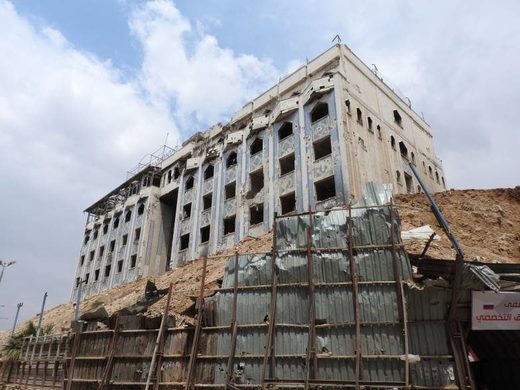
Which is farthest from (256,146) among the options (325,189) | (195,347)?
(195,347)

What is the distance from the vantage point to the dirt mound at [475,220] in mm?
13328

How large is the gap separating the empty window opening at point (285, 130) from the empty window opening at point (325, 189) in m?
4.37

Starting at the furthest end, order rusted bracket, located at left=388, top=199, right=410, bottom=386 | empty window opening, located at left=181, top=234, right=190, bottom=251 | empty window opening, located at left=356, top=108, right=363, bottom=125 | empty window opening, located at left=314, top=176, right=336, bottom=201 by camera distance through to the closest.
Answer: empty window opening, located at left=181, top=234, right=190, bottom=251, empty window opening, located at left=356, top=108, right=363, bottom=125, empty window opening, located at left=314, top=176, right=336, bottom=201, rusted bracket, located at left=388, top=199, right=410, bottom=386

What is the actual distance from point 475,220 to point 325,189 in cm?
763

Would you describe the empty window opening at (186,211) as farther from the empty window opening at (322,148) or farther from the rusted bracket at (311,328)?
the rusted bracket at (311,328)

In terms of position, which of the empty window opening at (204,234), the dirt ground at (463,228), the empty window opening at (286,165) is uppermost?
the empty window opening at (286,165)

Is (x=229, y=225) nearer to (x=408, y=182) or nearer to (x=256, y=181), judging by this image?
(x=256, y=181)

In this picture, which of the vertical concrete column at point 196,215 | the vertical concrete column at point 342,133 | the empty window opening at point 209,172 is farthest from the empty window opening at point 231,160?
the vertical concrete column at point 342,133

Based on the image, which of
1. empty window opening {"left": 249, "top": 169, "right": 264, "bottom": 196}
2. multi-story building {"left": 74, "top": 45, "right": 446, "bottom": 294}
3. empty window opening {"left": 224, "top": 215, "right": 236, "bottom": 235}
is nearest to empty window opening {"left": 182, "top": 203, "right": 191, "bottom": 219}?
multi-story building {"left": 74, "top": 45, "right": 446, "bottom": 294}

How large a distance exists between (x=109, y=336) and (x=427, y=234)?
10784 millimetres

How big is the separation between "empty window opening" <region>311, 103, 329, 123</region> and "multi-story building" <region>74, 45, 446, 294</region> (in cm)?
8

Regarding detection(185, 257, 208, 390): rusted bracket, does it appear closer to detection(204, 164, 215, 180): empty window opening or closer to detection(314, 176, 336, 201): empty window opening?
detection(314, 176, 336, 201): empty window opening

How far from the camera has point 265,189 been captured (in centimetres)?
2348

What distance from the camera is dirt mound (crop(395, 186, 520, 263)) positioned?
13.3 m
